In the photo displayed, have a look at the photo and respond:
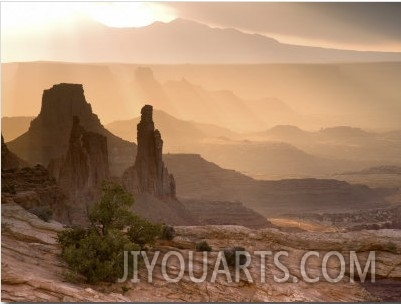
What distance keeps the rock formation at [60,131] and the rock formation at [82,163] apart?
1.31 ft

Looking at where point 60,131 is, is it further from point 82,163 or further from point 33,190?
point 33,190

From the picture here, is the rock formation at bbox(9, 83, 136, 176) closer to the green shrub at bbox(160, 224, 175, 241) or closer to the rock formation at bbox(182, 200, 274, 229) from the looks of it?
the rock formation at bbox(182, 200, 274, 229)

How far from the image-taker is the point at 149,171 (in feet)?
117

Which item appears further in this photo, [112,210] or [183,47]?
[183,47]

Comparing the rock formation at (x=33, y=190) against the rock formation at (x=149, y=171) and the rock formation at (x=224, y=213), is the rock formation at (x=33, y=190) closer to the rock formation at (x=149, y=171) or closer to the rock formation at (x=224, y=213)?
the rock formation at (x=149, y=171)

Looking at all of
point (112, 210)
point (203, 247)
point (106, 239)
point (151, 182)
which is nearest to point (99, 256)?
point (106, 239)

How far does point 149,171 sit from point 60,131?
219 inches

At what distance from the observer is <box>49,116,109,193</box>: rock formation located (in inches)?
1328

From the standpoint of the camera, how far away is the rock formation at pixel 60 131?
31.5 metres

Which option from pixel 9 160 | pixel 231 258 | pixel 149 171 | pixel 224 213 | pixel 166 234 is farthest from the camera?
pixel 149 171

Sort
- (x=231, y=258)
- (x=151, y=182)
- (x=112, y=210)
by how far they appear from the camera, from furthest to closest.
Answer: (x=151, y=182)
(x=231, y=258)
(x=112, y=210)

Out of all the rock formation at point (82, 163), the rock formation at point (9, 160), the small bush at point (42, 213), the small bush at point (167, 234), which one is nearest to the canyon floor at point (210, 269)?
the small bush at point (167, 234)

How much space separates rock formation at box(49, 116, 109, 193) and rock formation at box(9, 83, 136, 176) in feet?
1.31

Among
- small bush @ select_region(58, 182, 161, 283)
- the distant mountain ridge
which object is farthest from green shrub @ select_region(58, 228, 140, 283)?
the distant mountain ridge
